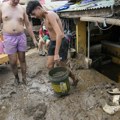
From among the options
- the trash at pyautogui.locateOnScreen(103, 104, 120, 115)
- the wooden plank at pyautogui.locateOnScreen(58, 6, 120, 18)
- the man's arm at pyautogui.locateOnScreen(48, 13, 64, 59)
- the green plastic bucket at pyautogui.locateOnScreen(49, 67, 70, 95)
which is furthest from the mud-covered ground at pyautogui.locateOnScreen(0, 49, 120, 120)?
the wooden plank at pyautogui.locateOnScreen(58, 6, 120, 18)

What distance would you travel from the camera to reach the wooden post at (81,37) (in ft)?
26.9

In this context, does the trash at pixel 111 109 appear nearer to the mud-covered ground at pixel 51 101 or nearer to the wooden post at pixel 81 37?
the mud-covered ground at pixel 51 101

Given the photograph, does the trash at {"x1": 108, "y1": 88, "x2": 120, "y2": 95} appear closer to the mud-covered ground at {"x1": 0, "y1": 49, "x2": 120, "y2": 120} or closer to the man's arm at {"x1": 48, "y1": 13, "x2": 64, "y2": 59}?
the mud-covered ground at {"x1": 0, "y1": 49, "x2": 120, "y2": 120}

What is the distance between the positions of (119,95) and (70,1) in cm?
570

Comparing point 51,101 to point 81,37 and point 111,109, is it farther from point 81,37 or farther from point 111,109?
point 81,37

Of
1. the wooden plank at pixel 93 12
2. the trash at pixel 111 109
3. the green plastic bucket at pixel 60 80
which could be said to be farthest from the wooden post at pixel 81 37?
the trash at pixel 111 109

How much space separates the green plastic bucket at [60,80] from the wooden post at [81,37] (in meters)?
3.18

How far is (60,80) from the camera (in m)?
4.99

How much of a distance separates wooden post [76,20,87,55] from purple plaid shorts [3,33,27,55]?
9.34 ft

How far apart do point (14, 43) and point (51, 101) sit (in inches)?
67.9

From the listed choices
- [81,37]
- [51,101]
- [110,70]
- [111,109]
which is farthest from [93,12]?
[110,70]

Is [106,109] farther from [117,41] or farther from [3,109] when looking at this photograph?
[117,41]

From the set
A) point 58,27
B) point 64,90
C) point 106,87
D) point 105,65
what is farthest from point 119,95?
point 105,65

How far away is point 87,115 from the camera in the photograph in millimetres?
4395
